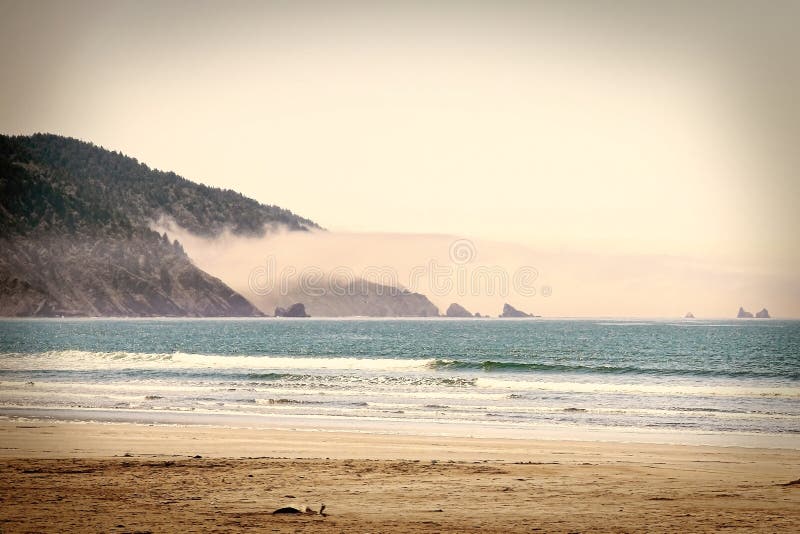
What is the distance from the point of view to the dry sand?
28.8ft

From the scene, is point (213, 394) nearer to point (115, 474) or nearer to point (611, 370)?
point (115, 474)

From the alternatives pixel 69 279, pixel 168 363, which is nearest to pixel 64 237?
pixel 69 279

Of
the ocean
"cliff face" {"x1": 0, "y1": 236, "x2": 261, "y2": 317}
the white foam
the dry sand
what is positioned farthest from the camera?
"cliff face" {"x1": 0, "y1": 236, "x2": 261, "y2": 317}

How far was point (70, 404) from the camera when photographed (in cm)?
2283

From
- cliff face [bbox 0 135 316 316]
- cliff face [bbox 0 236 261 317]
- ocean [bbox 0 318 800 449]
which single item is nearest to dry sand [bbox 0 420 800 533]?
ocean [bbox 0 318 800 449]

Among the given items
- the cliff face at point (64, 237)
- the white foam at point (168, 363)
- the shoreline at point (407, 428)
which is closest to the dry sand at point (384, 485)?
the shoreline at point (407, 428)

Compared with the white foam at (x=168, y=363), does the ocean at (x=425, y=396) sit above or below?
above

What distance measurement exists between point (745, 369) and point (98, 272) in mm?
174665

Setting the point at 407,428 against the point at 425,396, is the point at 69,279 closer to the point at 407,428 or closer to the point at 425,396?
the point at 425,396

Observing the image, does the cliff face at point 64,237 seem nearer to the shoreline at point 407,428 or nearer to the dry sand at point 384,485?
the shoreline at point 407,428

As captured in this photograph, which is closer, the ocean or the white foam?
the ocean

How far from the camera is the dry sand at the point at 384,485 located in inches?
346

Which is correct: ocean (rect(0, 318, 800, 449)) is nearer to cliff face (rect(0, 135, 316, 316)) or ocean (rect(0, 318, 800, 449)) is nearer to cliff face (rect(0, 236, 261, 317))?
cliff face (rect(0, 135, 316, 316))

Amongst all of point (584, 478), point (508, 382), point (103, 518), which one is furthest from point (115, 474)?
point (508, 382)
